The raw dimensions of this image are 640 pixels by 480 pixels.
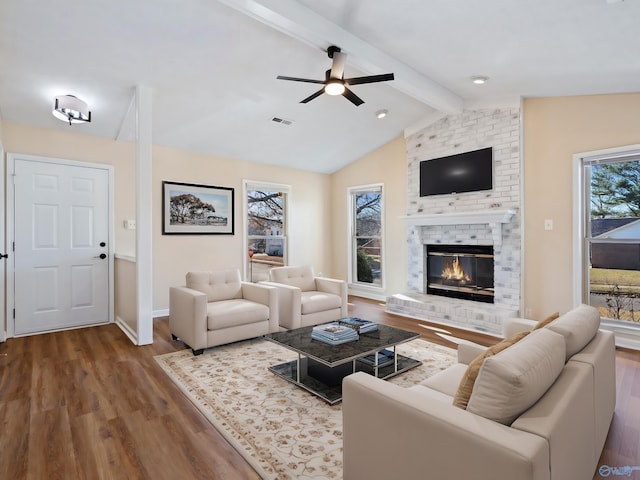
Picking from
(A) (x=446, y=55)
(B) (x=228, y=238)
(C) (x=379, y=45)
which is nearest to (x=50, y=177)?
(B) (x=228, y=238)

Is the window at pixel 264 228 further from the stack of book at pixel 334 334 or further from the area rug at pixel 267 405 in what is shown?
the stack of book at pixel 334 334

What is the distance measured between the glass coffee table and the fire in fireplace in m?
2.27

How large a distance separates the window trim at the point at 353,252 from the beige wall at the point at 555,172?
235 centimetres

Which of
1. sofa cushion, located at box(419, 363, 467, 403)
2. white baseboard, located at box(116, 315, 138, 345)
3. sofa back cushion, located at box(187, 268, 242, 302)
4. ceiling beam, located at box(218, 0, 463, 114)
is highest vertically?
ceiling beam, located at box(218, 0, 463, 114)

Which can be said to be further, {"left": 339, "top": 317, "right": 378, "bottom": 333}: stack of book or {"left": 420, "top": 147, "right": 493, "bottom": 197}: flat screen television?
{"left": 420, "top": 147, "right": 493, "bottom": 197}: flat screen television

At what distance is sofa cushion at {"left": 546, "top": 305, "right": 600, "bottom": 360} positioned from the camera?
1.74 meters

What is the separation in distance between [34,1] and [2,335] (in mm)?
3480

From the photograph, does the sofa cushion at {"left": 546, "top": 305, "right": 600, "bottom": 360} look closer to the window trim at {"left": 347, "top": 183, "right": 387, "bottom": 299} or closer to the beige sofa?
the beige sofa

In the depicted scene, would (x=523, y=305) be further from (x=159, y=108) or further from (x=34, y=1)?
(x=34, y=1)

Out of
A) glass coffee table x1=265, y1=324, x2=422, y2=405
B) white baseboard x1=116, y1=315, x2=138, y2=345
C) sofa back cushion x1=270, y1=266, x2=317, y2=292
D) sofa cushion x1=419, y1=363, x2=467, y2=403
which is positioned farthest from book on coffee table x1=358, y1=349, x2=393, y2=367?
white baseboard x1=116, y1=315, x2=138, y2=345

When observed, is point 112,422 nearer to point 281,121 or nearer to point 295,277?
point 295,277

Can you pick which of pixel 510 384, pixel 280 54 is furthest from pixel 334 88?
pixel 510 384

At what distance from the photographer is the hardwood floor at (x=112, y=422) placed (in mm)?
1880

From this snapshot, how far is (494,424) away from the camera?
1165 millimetres
